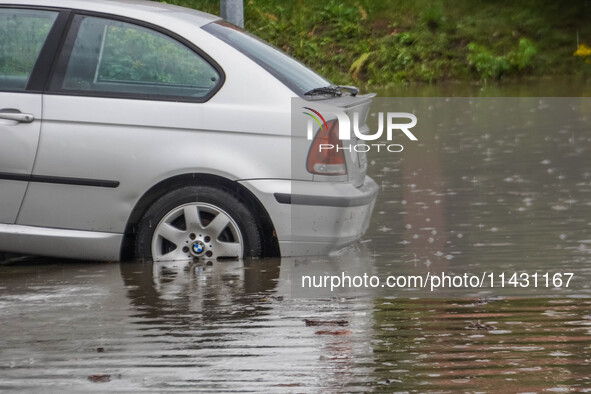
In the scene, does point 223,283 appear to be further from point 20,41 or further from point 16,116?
point 20,41

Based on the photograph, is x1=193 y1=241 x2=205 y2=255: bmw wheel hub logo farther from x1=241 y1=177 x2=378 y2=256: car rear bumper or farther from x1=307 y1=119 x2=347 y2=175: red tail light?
x1=307 y1=119 x2=347 y2=175: red tail light

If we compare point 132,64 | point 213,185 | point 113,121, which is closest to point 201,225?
point 213,185

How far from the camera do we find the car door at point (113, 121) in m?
7.32

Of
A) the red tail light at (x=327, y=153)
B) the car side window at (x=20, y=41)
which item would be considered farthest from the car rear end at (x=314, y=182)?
the car side window at (x=20, y=41)

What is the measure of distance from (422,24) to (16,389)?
2490cm

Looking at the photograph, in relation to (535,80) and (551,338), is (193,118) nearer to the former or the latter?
(551,338)


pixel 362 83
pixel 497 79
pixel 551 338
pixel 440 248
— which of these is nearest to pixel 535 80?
pixel 497 79

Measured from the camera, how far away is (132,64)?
751 cm

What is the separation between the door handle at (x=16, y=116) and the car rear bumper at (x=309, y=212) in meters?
1.28

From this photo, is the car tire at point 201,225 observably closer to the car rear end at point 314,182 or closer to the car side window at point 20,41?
the car rear end at point 314,182

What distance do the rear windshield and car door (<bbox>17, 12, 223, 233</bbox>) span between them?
0.91 ft

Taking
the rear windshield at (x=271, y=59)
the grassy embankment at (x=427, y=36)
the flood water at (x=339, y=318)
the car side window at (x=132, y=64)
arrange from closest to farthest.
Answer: the flood water at (x=339, y=318) → the car side window at (x=132, y=64) → the rear windshield at (x=271, y=59) → the grassy embankment at (x=427, y=36)

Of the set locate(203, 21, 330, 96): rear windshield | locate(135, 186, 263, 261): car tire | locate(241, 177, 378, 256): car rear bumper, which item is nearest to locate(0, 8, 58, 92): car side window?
locate(203, 21, 330, 96): rear windshield

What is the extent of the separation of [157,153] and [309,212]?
36.1 inches
